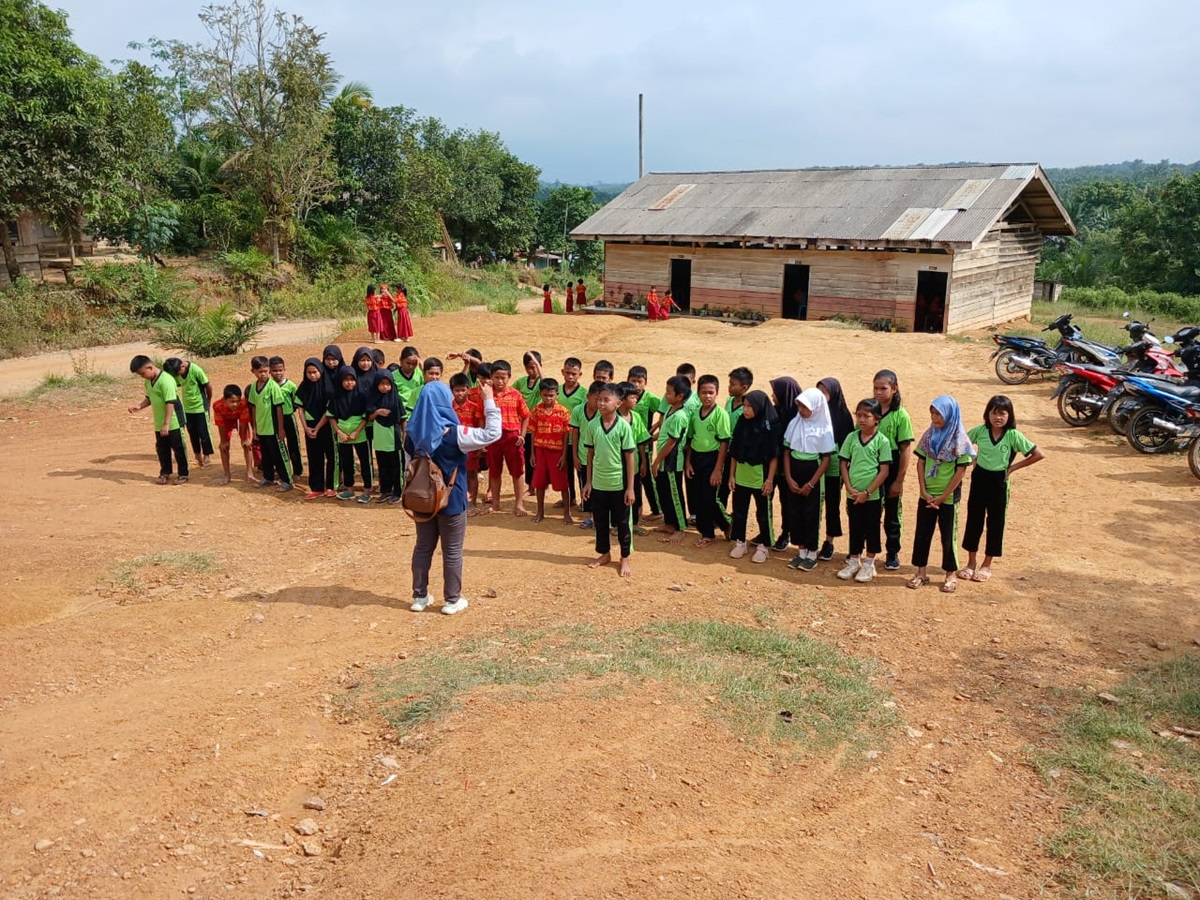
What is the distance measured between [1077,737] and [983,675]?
31.2 inches

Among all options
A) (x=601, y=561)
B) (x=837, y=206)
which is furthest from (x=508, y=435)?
(x=837, y=206)

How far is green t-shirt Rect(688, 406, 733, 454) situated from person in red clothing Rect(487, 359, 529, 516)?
65.2 inches

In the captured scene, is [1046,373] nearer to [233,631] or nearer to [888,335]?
[888,335]

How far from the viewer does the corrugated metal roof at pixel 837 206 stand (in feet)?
65.5

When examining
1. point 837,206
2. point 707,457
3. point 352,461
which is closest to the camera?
point 707,457

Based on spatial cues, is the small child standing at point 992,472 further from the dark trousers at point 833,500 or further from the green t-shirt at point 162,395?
the green t-shirt at point 162,395

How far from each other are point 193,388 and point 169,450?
69 cm

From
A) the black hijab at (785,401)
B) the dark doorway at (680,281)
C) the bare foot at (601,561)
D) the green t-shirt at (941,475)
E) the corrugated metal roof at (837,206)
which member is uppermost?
the corrugated metal roof at (837,206)

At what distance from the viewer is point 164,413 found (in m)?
9.08

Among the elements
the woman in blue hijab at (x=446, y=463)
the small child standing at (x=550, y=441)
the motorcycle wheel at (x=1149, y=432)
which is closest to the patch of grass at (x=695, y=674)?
the woman in blue hijab at (x=446, y=463)

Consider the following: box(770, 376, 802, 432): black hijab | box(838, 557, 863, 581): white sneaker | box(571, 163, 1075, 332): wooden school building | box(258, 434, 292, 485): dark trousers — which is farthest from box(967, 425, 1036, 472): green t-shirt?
box(571, 163, 1075, 332): wooden school building

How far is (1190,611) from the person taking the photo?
6109 millimetres

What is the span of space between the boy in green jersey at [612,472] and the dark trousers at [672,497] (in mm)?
863

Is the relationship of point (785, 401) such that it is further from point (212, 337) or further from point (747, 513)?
point (212, 337)
